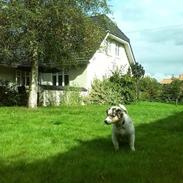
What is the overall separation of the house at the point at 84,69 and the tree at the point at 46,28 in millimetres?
1952

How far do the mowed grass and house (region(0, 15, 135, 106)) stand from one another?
14.6m

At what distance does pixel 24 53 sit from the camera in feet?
87.3

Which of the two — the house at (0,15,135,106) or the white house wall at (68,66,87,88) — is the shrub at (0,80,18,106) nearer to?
the house at (0,15,135,106)

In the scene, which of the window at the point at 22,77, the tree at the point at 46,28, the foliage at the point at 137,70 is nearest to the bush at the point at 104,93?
the window at the point at 22,77

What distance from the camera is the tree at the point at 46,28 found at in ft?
79.2

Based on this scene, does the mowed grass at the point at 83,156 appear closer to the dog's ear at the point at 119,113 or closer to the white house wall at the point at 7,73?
the dog's ear at the point at 119,113

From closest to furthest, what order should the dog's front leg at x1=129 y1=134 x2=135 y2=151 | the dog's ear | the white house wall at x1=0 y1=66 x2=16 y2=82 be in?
the dog's ear → the dog's front leg at x1=129 y1=134 x2=135 y2=151 → the white house wall at x1=0 y1=66 x2=16 y2=82

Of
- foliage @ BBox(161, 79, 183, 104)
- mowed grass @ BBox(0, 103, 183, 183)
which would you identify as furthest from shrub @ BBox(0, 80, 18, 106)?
foliage @ BBox(161, 79, 183, 104)

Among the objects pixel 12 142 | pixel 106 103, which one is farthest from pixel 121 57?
pixel 12 142

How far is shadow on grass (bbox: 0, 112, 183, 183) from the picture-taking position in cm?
777

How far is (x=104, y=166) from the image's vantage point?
882 centimetres

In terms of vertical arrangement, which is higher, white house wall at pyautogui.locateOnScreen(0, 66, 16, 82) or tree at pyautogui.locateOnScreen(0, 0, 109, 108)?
tree at pyautogui.locateOnScreen(0, 0, 109, 108)

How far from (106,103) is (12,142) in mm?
23794

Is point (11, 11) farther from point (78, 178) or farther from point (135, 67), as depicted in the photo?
point (135, 67)
